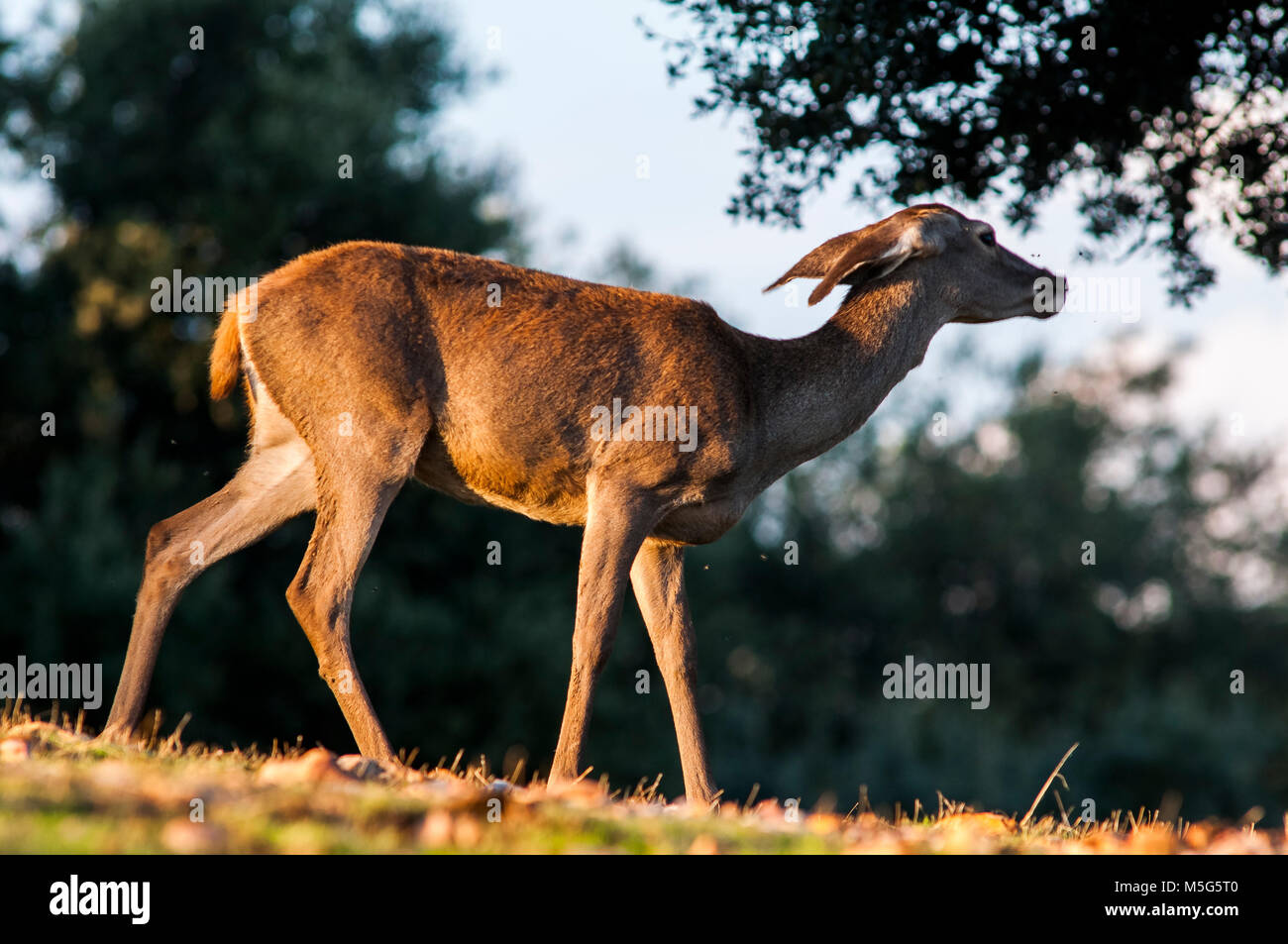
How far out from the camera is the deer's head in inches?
303

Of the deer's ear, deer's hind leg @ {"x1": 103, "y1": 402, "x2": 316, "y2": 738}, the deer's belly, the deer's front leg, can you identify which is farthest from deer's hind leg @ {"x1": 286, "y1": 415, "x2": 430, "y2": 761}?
the deer's ear

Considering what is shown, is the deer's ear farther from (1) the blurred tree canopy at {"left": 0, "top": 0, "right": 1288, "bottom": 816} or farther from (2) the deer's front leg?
(1) the blurred tree canopy at {"left": 0, "top": 0, "right": 1288, "bottom": 816}

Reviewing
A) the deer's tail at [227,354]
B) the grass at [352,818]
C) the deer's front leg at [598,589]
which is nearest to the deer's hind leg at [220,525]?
the deer's tail at [227,354]

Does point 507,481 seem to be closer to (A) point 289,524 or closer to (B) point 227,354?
(B) point 227,354

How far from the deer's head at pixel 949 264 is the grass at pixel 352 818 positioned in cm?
307

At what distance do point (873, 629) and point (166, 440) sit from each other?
30.1 meters

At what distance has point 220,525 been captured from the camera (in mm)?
7578

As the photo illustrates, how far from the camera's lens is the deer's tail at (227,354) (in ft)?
25.1

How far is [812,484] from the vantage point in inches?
2004

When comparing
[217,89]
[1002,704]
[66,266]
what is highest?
[217,89]

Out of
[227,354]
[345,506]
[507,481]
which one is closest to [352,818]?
[345,506]

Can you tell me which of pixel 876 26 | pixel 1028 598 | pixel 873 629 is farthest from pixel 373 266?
pixel 1028 598

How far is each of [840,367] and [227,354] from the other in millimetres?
3230

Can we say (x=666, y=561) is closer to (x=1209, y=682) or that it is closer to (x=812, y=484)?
(x=812, y=484)
